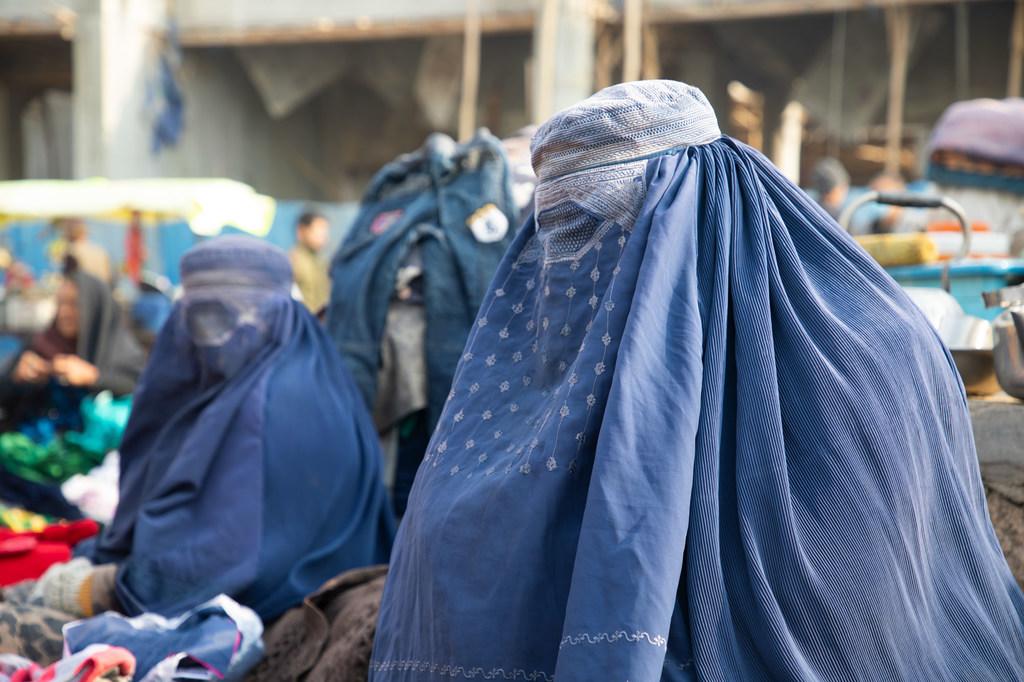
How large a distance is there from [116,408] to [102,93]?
6.64m

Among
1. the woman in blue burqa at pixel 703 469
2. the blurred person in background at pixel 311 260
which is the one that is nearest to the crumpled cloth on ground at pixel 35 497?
the woman in blue burqa at pixel 703 469

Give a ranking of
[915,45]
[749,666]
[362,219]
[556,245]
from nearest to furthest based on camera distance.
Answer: [749,666] → [556,245] → [362,219] → [915,45]

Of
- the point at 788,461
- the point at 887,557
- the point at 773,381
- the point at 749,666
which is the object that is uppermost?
the point at 773,381

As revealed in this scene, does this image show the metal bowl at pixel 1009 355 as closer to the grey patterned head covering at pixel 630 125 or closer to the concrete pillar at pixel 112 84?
the grey patterned head covering at pixel 630 125

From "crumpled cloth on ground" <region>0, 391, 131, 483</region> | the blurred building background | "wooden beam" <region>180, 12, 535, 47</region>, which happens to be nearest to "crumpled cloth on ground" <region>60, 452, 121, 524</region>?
"crumpled cloth on ground" <region>0, 391, 131, 483</region>

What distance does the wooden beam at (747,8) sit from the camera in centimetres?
977

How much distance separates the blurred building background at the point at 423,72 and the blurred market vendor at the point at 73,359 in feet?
16.4

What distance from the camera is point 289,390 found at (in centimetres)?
302

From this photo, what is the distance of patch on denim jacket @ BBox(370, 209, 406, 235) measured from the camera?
367 cm

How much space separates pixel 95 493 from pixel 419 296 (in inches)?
68.4

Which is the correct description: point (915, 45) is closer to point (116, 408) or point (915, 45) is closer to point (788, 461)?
point (116, 408)

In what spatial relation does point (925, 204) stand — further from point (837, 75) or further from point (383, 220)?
point (837, 75)

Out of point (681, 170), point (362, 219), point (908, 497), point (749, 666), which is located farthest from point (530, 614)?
point (362, 219)

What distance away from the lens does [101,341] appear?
618cm
